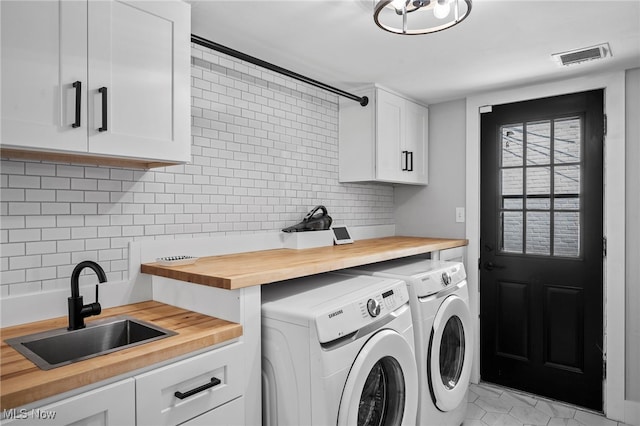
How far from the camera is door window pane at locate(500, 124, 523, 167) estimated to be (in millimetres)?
3031

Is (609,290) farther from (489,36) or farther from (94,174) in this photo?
(94,174)

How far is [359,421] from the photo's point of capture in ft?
5.82

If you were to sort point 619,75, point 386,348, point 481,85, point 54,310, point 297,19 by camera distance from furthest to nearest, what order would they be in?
point 481,85 < point 619,75 < point 297,19 < point 386,348 < point 54,310

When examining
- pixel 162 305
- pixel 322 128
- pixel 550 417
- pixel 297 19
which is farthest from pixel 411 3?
pixel 550 417

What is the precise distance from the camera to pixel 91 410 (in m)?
1.11

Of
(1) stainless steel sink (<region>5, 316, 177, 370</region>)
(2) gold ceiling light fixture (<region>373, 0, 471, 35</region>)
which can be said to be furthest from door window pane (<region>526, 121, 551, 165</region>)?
(1) stainless steel sink (<region>5, 316, 177, 370</region>)

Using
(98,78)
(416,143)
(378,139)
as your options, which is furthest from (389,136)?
(98,78)

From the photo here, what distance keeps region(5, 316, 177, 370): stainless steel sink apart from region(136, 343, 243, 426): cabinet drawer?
138 mm

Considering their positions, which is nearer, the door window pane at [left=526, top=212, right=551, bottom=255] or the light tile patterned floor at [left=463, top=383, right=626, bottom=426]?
the light tile patterned floor at [left=463, top=383, right=626, bottom=426]

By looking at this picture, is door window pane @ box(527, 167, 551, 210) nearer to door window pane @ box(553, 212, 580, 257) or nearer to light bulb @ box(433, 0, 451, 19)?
door window pane @ box(553, 212, 580, 257)

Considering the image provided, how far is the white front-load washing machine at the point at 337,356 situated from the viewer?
148cm

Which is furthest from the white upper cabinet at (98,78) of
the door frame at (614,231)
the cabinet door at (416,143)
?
the door frame at (614,231)

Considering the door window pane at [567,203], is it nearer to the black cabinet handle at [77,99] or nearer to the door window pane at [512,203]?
the door window pane at [512,203]

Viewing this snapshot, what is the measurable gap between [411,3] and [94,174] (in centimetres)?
155
